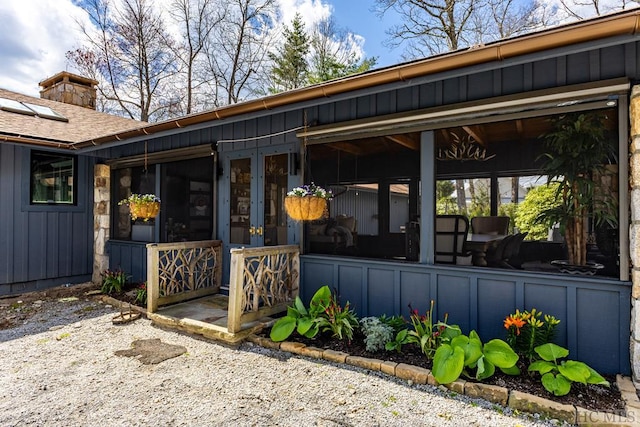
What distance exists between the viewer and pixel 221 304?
14.5ft

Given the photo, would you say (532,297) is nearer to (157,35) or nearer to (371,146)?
(371,146)

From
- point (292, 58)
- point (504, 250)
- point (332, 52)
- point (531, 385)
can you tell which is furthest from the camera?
point (332, 52)

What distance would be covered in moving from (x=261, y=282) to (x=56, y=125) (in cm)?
562

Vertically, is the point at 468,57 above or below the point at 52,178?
above

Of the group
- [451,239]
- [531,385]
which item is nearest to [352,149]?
[451,239]

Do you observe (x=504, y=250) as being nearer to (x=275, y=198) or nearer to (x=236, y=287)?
(x=275, y=198)

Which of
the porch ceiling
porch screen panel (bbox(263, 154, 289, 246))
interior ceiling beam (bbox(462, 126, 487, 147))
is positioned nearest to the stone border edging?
porch screen panel (bbox(263, 154, 289, 246))

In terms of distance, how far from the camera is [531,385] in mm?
2439

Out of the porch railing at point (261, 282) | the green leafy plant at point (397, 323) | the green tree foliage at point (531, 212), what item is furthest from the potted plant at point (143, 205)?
the green tree foliage at point (531, 212)

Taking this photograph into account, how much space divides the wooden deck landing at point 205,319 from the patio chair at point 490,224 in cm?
458

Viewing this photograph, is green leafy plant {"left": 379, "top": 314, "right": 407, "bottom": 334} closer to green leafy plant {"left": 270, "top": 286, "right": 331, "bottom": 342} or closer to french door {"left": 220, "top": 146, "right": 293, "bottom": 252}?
green leafy plant {"left": 270, "top": 286, "right": 331, "bottom": 342}

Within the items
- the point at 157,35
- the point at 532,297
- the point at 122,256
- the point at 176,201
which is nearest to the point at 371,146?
the point at 176,201

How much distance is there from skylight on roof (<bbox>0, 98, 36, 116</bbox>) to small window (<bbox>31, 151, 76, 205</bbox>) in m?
1.33

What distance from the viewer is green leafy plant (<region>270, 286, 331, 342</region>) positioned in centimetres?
330
